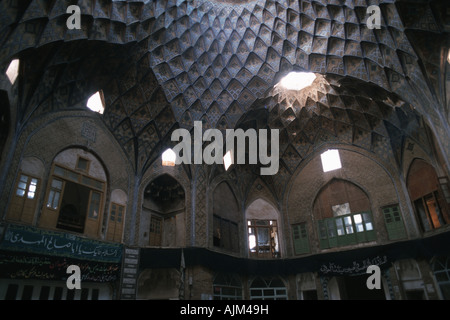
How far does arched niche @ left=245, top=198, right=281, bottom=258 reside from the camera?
53.5ft

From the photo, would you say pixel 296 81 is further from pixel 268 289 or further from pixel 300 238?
pixel 268 289

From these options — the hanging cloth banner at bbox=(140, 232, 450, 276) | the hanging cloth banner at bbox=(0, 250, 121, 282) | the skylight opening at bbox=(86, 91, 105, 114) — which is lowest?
the hanging cloth banner at bbox=(0, 250, 121, 282)

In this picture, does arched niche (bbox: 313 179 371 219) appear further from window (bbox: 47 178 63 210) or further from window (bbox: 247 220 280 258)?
window (bbox: 47 178 63 210)

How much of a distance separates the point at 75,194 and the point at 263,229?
30.6ft

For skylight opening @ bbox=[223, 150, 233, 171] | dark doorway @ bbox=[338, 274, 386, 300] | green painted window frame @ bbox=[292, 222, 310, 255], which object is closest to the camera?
green painted window frame @ bbox=[292, 222, 310, 255]

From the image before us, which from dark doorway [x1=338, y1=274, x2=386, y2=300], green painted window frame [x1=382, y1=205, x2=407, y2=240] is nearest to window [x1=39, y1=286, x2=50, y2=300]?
green painted window frame [x1=382, y1=205, x2=407, y2=240]

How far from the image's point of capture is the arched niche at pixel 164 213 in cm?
1437

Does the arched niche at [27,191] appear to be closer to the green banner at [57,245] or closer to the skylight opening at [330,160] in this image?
the green banner at [57,245]

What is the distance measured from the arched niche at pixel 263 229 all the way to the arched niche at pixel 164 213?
3905 millimetres

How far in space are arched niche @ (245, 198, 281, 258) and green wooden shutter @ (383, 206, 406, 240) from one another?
16.7ft

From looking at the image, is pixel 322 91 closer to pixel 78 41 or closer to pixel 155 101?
pixel 155 101

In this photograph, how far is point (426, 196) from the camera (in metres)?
13.5

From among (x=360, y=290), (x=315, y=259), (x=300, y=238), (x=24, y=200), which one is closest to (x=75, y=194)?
(x=24, y=200)
